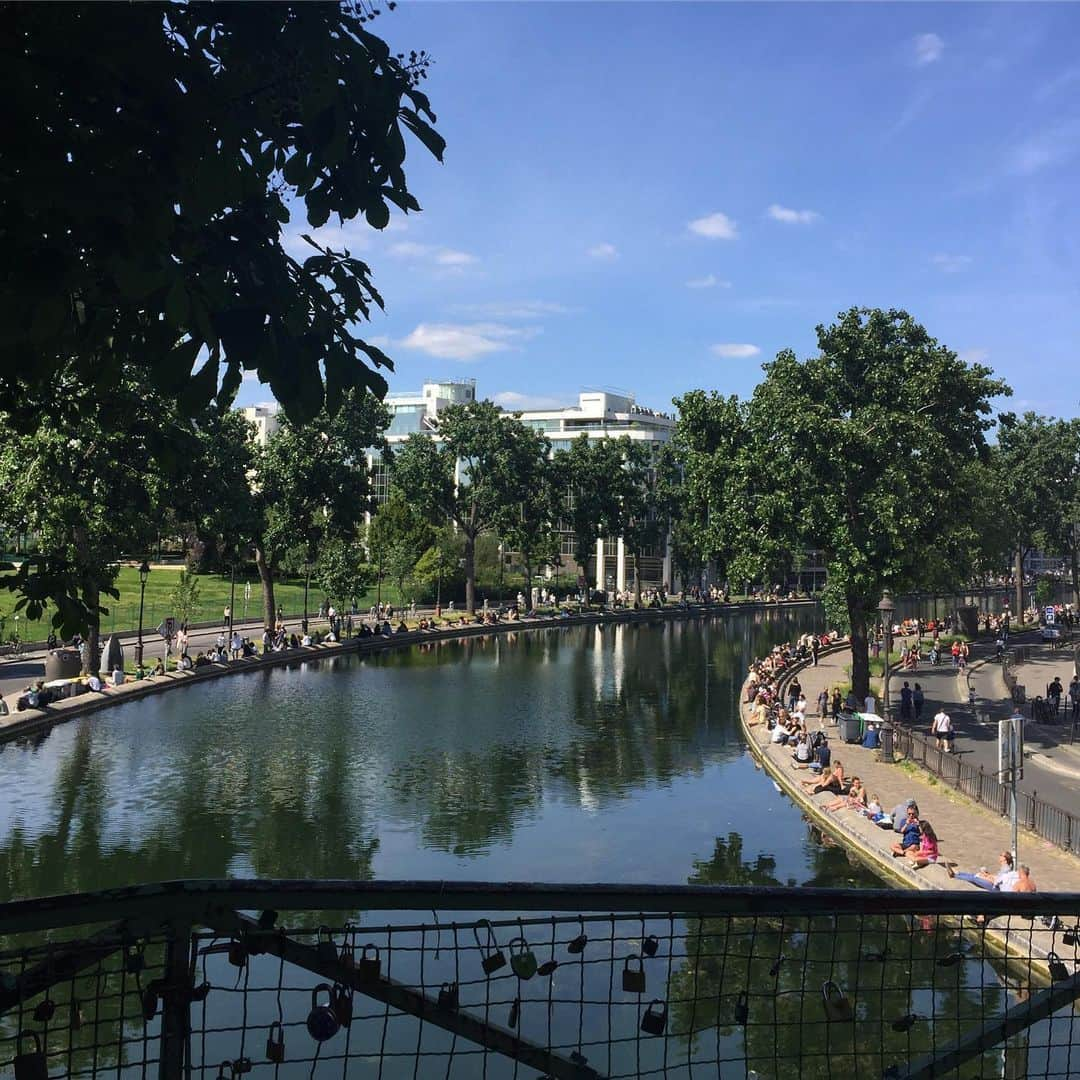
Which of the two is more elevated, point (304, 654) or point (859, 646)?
point (859, 646)

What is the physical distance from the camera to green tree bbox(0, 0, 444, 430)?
450 centimetres

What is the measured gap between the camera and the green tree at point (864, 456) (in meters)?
34.4

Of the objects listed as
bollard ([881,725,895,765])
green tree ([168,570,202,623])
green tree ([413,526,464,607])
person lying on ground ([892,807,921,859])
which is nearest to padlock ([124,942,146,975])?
person lying on ground ([892,807,921,859])

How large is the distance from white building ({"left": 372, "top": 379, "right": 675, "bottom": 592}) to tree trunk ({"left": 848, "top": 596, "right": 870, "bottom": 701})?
69.6 m

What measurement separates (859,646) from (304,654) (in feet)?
94.1

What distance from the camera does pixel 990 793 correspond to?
25.0 metres

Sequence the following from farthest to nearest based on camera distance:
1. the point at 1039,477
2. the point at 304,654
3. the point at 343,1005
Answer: the point at 1039,477 → the point at 304,654 → the point at 343,1005

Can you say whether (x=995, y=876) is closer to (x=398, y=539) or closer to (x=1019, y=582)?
(x=398, y=539)

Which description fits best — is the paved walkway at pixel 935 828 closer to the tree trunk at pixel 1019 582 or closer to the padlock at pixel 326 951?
the padlock at pixel 326 951

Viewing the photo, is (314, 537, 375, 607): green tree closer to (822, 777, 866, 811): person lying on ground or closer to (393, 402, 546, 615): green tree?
(393, 402, 546, 615): green tree

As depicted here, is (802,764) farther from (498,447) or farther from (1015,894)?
(498,447)

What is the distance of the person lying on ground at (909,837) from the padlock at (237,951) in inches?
786

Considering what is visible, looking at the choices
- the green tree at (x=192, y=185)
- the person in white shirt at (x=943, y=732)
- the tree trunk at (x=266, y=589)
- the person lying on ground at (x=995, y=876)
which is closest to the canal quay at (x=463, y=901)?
the person lying on ground at (x=995, y=876)

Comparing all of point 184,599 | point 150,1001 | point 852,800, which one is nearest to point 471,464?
point 184,599
